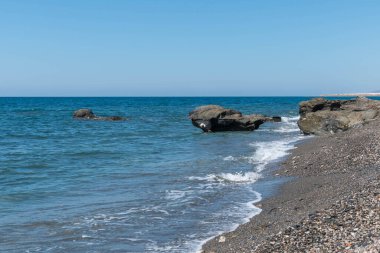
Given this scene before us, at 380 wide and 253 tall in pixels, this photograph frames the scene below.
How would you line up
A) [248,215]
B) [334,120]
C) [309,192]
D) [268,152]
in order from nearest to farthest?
[248,215]
[309,192]
[268,152]
[334,120]

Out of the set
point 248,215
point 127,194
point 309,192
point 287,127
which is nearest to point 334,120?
point 287,127

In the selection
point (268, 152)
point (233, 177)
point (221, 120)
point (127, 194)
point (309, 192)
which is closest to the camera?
point (309, 192)

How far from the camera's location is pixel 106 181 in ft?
68.3

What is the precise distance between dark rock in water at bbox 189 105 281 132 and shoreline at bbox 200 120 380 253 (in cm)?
2065

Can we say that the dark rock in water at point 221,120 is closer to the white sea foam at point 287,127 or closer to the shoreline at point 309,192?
the white sea foam at point 287,127

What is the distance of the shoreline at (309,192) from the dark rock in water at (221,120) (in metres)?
20.6

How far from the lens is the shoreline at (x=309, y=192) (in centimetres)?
1030

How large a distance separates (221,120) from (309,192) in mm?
30233

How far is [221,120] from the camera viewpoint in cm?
4597

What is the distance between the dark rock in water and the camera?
151 ft

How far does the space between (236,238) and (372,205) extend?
139 inches

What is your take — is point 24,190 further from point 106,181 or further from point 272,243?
point 272,243

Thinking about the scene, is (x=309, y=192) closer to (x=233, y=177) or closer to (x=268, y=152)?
(x=233, y=177)

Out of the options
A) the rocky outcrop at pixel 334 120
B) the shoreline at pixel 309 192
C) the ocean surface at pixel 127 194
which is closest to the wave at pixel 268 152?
the ocean surface at pixel 127 194
